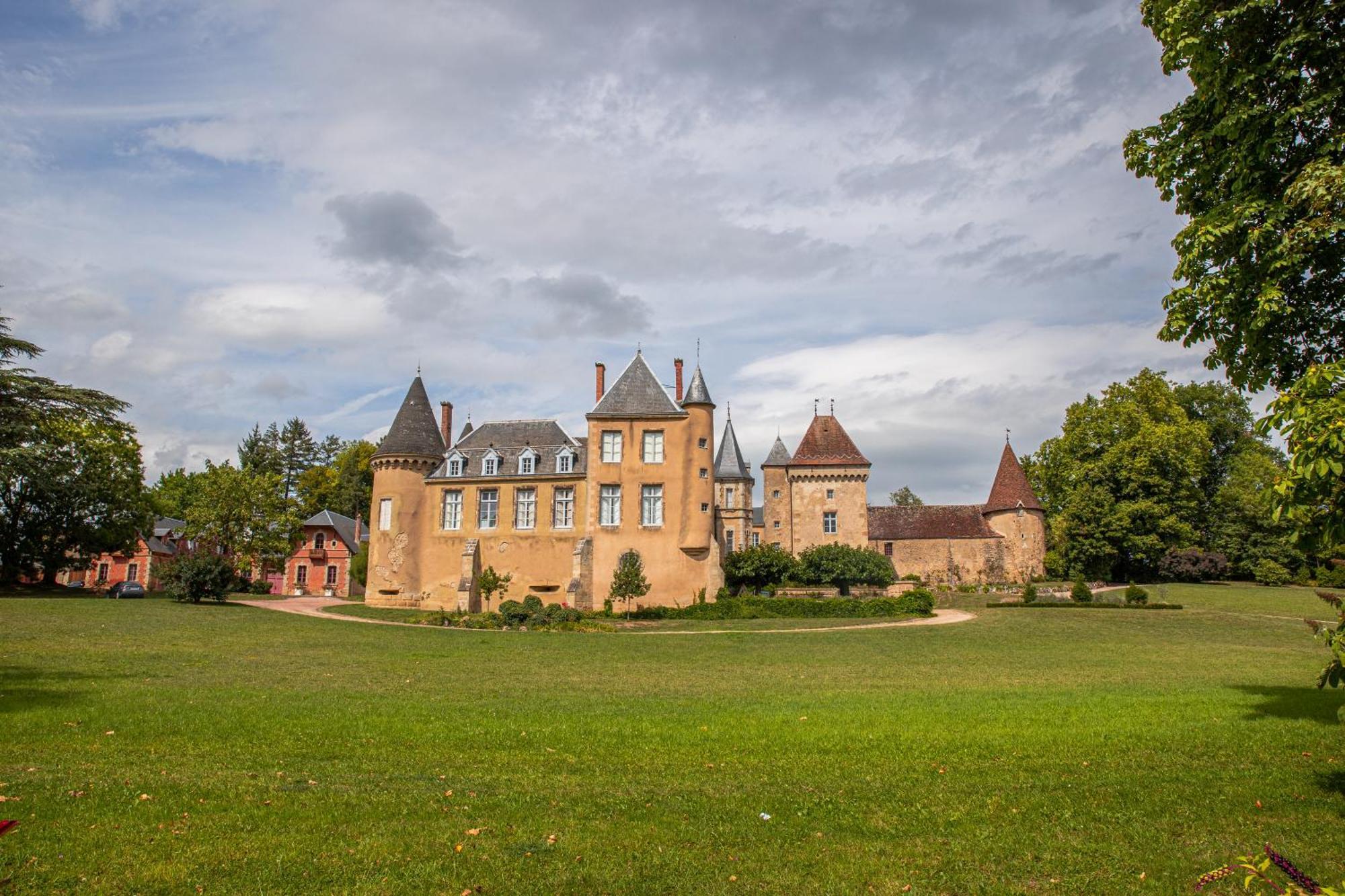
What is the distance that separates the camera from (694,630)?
29297 mm

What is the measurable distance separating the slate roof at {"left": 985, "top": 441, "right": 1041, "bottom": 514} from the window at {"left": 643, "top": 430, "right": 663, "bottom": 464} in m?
25.9

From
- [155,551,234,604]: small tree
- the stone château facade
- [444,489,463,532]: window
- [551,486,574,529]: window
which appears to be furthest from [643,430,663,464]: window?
[155,551,234,604]: small tree

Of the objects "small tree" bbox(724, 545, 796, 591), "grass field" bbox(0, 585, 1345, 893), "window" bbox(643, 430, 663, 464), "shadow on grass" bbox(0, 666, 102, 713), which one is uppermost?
"window" bbox(643, 430, 663, 464)

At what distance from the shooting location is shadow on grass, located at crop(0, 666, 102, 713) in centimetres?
1091

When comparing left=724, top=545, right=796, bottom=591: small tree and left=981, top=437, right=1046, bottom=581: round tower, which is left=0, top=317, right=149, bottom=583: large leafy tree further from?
left=981, top=437, right=1046, bottom=581: round tower

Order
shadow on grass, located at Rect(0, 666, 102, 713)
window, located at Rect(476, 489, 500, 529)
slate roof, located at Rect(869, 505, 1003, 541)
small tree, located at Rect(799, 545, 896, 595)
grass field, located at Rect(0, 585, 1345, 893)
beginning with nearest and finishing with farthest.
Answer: grass field, located at Rect(0, 585, 1345, 893) < shadow on grass, located at Rect(0, 666, 102, 713) < small tree, located at Rect(799, 545, 896, 595) < window, located at Rect(476, 489, 500, 529) < slate roof, located at Rect(869, 505, 1003, 541)

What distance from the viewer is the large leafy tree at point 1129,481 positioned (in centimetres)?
4825

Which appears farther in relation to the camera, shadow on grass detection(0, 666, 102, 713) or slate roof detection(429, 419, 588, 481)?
slate roof detection(429, 419, 588, 481)

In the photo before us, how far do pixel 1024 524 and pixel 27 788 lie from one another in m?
52.9

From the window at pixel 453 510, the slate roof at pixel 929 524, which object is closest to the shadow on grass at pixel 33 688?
the window at pixel 453 510

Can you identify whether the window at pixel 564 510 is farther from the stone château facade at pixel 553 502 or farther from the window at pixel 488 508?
the window at pixel 488 508

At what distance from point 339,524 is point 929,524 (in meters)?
40.0

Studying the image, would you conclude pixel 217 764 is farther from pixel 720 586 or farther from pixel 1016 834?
pixel 720 586

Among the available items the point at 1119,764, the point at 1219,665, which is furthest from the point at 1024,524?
the point at 1119,764
